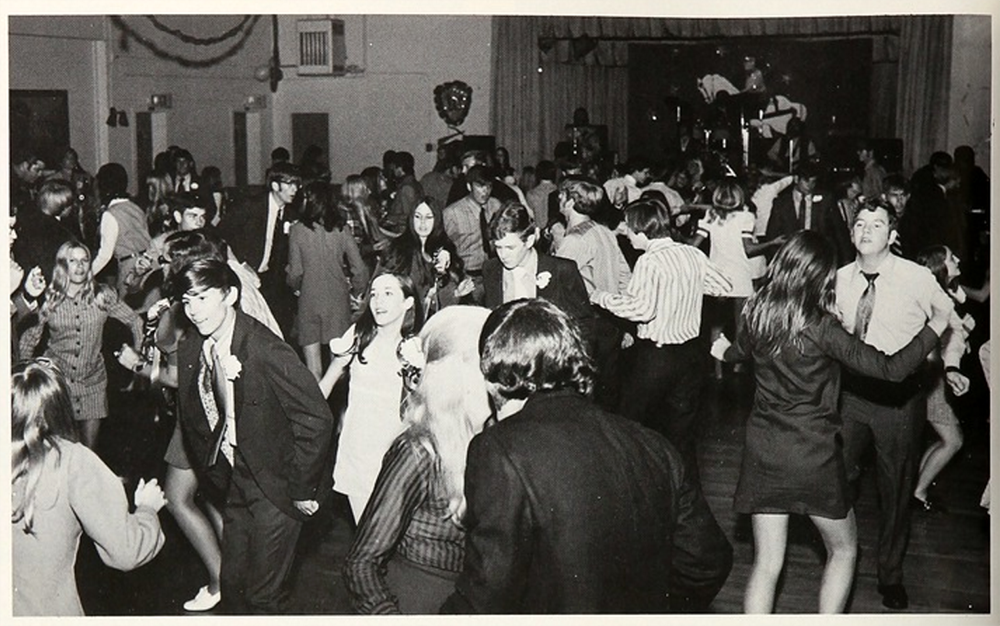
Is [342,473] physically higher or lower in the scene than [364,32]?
lower

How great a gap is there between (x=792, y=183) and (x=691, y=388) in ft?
2.89

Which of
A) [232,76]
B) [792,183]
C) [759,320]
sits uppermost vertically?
[232,76]

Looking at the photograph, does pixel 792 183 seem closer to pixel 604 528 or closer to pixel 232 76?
pixel 604 528

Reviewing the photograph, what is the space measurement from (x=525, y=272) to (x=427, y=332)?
45 centimetres

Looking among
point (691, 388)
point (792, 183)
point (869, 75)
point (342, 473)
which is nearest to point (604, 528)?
point (691, 388)

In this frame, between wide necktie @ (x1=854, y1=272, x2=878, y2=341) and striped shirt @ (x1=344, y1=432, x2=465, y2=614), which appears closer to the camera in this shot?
striped shirt @ (x1=344, y1=432, x2=465, y2=614)

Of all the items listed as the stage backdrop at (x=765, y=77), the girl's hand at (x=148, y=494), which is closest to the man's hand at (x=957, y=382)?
the stage backdrop at (x=765, y=77)

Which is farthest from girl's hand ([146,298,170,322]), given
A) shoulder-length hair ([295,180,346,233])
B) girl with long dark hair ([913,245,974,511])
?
girl with long dark hair ([913,245,974,511])

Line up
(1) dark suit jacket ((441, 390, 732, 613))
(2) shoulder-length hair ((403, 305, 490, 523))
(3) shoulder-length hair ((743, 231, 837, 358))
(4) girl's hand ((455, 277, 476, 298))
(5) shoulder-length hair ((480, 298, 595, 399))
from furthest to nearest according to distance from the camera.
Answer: (4) girl's hand ((455, 277, 476, 298)) < (3) shoulder-length hair ((743, 231, 837, 358)) < (2) shoulder-length hair ((403, 305, 490, 523)) < (5) shoulder-length hair ((480, 298, 595, 399)) < (1) dark suit jacket ((441, 390, 732, 613))

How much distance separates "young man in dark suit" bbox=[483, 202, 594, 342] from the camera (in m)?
5.32

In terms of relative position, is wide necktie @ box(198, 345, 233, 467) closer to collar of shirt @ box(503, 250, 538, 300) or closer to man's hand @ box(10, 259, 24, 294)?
man's hand @ box(10, 259, 24, 294)

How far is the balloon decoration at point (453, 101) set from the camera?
5.32m

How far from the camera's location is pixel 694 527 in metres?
4.79

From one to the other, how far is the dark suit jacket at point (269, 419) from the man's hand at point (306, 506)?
17mm
